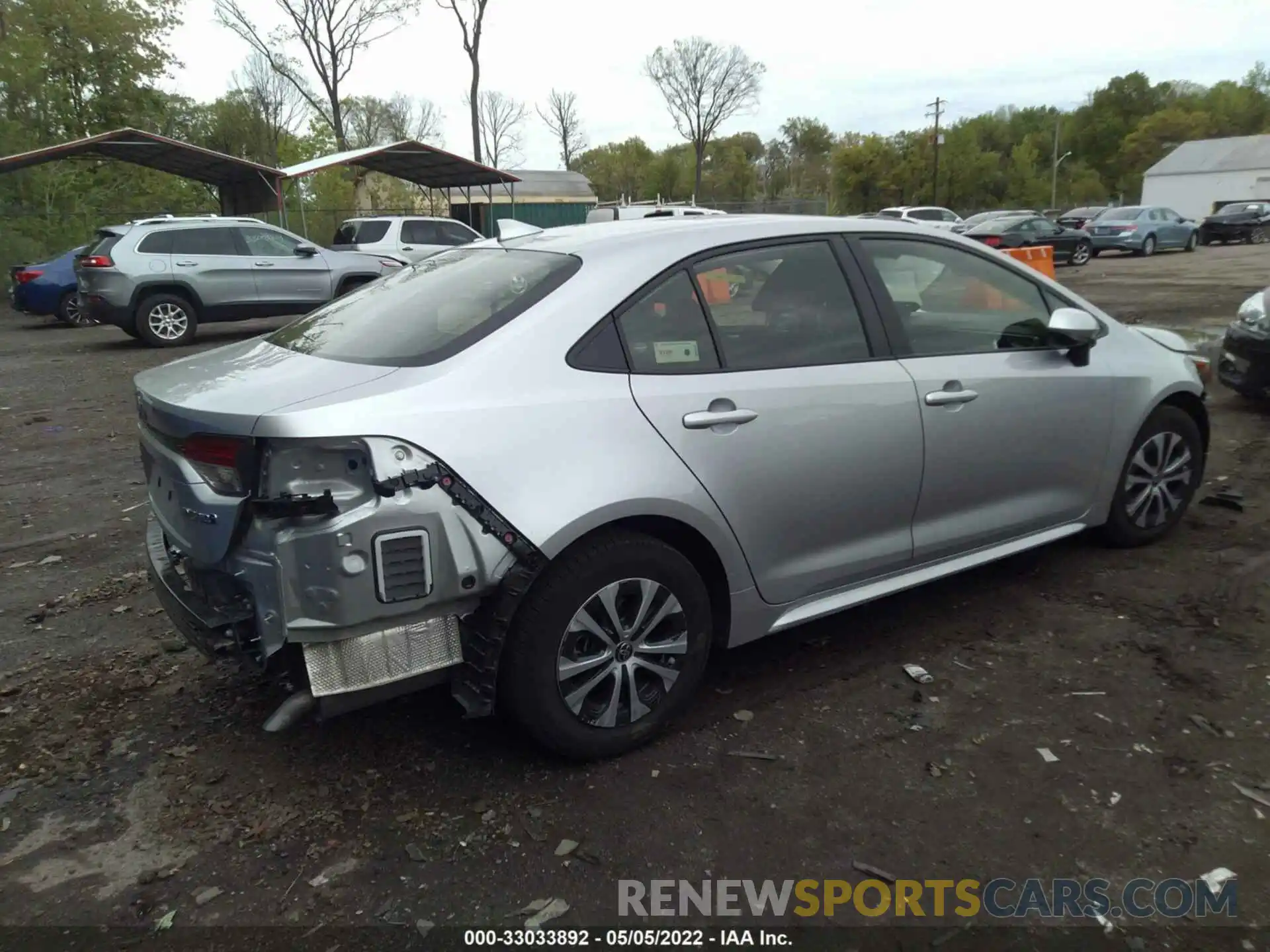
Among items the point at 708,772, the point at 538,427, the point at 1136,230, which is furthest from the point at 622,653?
the point at 1136,230

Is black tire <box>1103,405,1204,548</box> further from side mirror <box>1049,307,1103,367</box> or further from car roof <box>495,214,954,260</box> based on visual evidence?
car roof <box>495,214,954,260</box>

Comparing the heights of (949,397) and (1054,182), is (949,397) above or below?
below

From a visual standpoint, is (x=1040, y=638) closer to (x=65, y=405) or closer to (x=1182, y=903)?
(x=1182, y=903)

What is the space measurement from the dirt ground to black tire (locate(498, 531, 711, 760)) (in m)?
0.13

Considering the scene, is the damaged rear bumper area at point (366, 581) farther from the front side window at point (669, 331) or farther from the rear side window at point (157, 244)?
the rear side window at point (157, 244)

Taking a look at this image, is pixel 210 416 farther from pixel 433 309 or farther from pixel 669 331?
pixel 669 331

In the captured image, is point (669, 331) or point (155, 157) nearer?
point (669, 331)

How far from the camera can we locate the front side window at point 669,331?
292 cm

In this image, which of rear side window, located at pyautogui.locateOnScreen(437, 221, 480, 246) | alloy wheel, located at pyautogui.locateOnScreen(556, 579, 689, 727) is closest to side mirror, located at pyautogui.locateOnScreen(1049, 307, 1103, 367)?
alloy wheel, located at pyautogui.locateOnScreen(556, 579, 689, 727)

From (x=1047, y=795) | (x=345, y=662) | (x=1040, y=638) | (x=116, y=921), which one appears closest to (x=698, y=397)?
(x=345, y=662)

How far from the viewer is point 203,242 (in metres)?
13.5

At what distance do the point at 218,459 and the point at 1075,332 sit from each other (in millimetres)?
3271

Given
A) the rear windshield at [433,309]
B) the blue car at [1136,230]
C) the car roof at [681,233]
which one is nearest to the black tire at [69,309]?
the rear windshield at [433,309]

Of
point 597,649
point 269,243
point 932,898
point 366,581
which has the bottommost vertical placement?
point 932,898
